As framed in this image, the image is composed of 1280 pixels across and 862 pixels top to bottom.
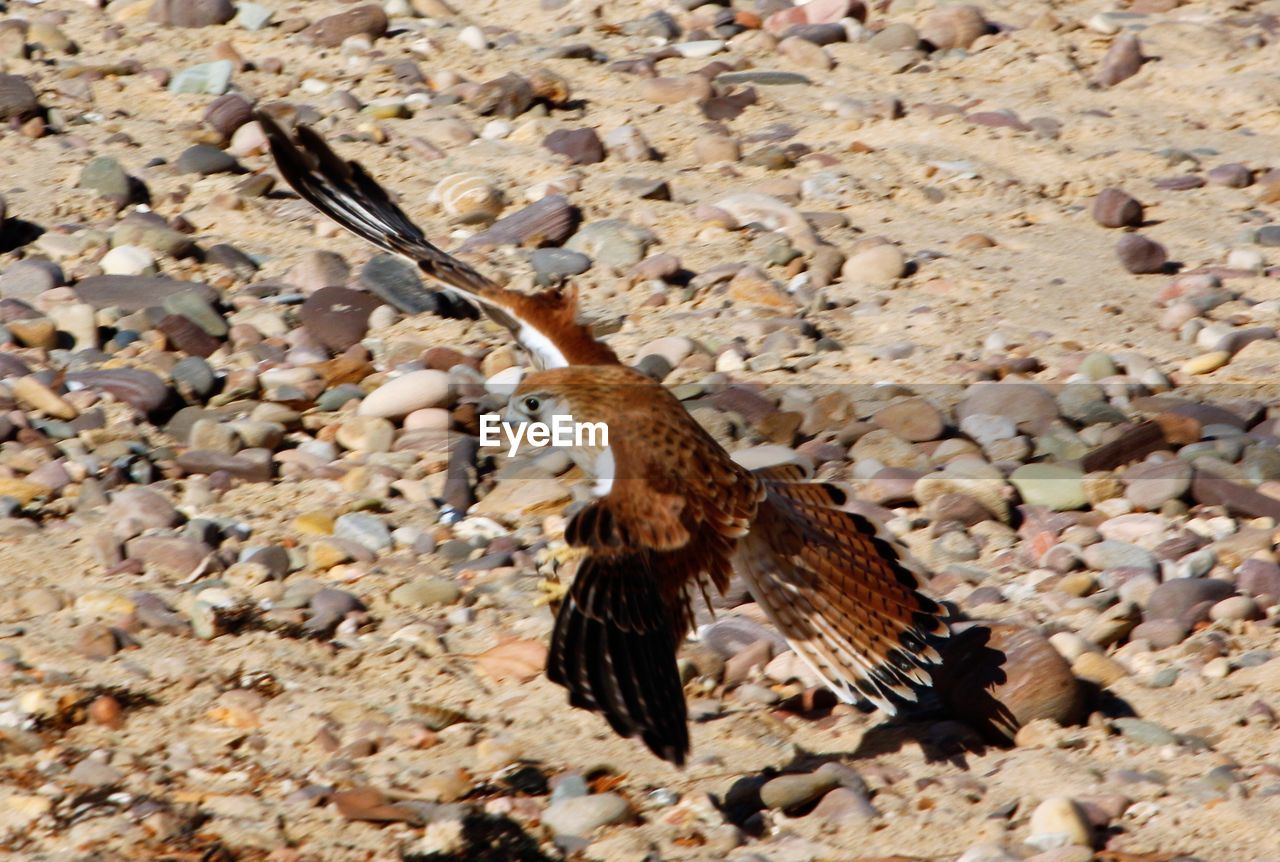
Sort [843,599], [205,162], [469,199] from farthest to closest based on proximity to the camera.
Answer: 1. [205,162]
2. [469,199]
3. [843,599]

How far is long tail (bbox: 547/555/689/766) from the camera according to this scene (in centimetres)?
325

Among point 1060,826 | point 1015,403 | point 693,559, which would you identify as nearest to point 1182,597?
point 1060,826

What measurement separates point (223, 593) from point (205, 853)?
1123 mm

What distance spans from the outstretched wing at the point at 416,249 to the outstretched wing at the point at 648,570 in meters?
0.59

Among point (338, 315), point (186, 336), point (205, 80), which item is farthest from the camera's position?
point (205, 80)

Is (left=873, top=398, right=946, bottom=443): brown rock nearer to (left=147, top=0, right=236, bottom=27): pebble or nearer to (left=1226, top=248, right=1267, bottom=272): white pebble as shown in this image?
(left=1226, top=248, right=1267, bottom=272): white pebble

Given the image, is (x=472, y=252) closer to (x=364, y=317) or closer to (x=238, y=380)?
(x=364, y=317)

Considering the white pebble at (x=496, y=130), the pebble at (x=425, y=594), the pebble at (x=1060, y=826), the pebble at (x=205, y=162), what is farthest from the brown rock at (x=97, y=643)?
the white pebble at (x=496, y=130)

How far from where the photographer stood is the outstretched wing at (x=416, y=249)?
4.72 m

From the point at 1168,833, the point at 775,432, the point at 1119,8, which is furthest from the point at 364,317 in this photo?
the point at 1119,8

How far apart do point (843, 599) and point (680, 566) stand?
1.55 feet

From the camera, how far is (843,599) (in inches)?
158

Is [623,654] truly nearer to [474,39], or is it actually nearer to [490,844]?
[490,844]

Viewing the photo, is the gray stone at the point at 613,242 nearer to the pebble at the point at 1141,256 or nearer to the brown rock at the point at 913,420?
the brown rock at the point at 913,420
